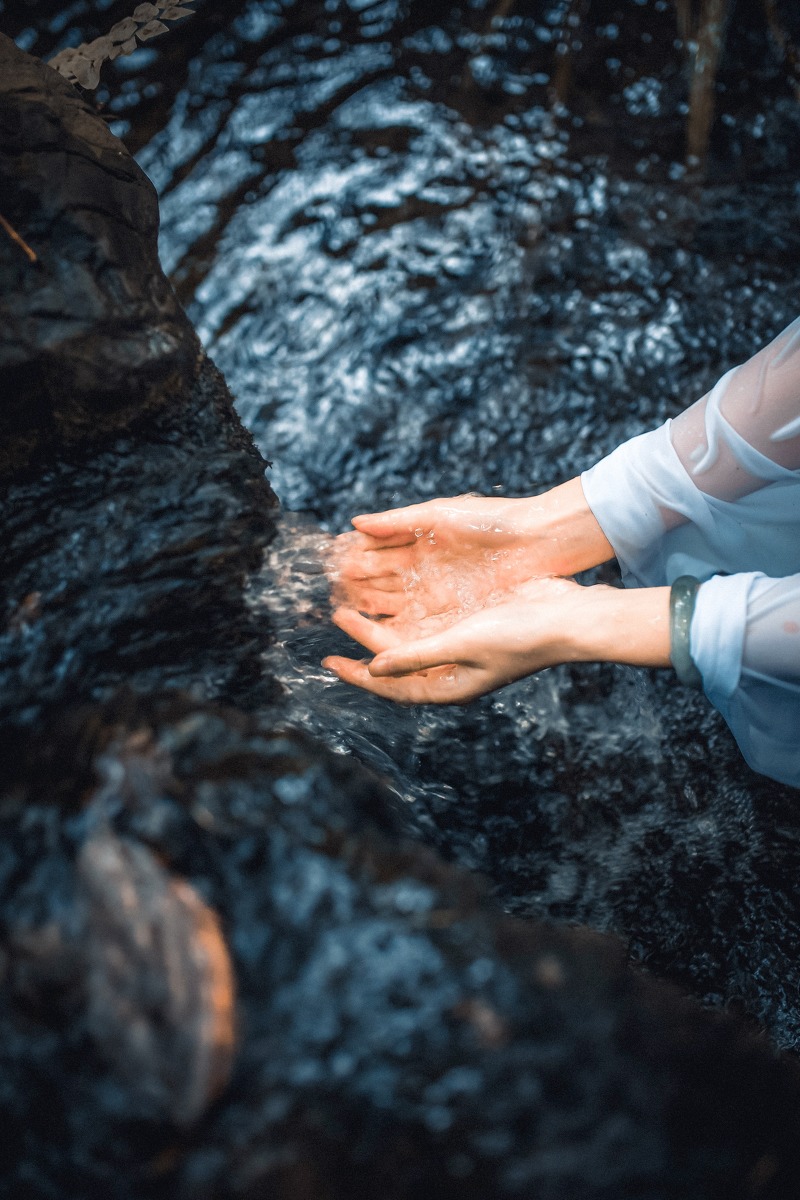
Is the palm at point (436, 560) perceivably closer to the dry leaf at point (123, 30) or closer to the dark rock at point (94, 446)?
the dark rock at point (94, 446)

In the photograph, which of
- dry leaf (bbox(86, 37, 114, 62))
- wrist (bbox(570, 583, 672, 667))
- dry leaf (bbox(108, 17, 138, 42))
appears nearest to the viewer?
Answer: wrist (bbox(570, 583, 672, 667))

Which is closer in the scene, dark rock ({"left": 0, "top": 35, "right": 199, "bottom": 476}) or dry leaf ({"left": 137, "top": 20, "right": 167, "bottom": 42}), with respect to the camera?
dark rock ({"left": 0, "top": 35, "right": 199, "bottom": 476})

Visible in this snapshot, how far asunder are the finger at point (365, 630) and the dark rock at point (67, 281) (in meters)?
0.74

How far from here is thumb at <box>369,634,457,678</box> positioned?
172 centimetres

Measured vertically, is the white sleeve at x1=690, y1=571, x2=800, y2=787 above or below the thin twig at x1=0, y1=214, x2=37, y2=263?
below

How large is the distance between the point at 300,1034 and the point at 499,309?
9.55 feet

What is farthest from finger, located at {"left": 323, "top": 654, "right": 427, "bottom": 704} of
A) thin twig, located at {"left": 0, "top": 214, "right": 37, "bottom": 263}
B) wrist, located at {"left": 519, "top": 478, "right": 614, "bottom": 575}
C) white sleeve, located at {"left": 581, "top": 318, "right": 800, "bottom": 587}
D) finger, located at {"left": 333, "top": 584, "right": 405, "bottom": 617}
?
thin twig, located at {"left": 0, "top": 214, "right": 37, "bottom": 263}

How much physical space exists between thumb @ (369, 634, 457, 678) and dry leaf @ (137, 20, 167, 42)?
307 cm

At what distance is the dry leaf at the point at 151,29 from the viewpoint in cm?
314

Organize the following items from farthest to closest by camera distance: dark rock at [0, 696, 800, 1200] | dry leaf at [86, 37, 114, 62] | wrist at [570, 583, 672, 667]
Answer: dry leaf at [86, 37, 114, 62] → wrist at [570, 583, 672, 667] → dark rock at [0, 696, 800, 1200]

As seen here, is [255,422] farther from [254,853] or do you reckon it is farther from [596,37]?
[596,37]

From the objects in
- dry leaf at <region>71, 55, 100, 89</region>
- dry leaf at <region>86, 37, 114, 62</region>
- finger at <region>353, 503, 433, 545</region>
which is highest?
dry leaf at <region>86, 37, 114, 62</region>

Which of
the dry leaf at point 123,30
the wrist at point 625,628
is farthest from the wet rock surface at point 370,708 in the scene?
the wrist at point 625,628

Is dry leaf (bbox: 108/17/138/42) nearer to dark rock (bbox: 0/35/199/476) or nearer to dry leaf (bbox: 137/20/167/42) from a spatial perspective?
dry leaf (bbox: 137/20/167/42)
